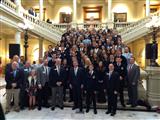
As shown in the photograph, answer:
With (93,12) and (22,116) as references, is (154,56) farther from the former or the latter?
(93,12)

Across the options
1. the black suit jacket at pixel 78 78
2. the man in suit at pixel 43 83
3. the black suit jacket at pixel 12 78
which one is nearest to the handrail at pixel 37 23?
the man in suit at pixel 43 83

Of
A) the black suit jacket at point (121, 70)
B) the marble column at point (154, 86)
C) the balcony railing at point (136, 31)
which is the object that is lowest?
the marble column at point (154, 86)

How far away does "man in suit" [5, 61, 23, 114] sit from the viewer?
955 centimetres

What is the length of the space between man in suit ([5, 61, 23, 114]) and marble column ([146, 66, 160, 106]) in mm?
4383

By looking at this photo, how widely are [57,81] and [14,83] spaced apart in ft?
4.61

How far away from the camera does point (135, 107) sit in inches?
398

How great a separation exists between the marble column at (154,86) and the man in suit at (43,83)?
3493 mm

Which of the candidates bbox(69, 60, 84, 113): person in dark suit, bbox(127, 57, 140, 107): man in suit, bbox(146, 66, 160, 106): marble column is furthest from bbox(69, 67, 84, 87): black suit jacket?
bbox(146, 66, 160, 106): marble column

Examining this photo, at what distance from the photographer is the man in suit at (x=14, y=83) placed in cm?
955

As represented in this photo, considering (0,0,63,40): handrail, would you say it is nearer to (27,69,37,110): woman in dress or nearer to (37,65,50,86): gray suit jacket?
(37,65,50,86): gray suit jacket

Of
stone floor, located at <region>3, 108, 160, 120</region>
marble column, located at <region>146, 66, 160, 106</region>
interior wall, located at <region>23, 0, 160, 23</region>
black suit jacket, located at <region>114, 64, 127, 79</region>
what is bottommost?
stone floor, located at <region>3, 108, 160, 120</region>

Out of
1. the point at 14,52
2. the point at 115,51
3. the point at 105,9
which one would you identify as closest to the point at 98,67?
the point at 115,51

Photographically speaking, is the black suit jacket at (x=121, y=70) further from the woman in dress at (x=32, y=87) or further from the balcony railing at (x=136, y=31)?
the balcony railing at (x=136, y=31)

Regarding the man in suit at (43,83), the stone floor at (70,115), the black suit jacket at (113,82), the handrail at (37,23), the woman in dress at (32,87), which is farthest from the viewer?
the handrail at (37,23)
